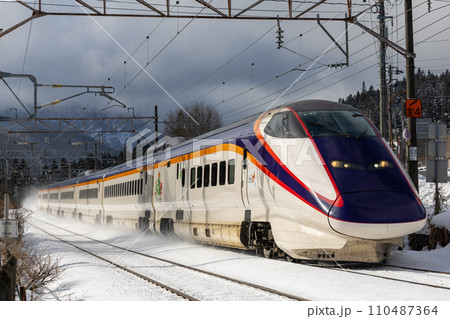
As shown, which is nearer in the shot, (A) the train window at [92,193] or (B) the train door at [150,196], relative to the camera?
(B) the train door at [150,196]

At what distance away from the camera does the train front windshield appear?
42.0 feet

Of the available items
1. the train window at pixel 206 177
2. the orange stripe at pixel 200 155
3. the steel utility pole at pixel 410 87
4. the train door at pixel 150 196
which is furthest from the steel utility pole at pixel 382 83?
the train door at pixel 150 196

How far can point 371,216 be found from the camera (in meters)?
11.3

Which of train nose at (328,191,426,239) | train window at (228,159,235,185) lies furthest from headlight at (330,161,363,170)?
train window at (228,159,235,185)

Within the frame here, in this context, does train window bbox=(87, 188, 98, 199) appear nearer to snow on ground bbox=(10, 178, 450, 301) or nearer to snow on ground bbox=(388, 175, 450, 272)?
snow on ground bbox=(10, 178, 450, 301)

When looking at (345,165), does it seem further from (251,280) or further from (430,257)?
(430,257)

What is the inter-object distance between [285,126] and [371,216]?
3.12 m

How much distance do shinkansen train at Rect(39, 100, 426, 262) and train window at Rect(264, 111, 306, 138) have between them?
0.08 feet

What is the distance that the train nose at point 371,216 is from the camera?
444 inches

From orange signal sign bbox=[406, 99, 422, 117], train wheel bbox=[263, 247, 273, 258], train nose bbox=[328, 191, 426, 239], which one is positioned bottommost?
train wheel bbox=[263, 247, 273, 258]

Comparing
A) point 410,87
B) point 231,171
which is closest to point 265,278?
point 231,171

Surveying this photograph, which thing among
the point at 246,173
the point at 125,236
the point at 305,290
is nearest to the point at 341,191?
the point at 305,290

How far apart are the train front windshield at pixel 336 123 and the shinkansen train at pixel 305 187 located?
2 cm

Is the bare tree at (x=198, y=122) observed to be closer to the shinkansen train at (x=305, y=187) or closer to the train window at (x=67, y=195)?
the train window at (x=67, y=195)
